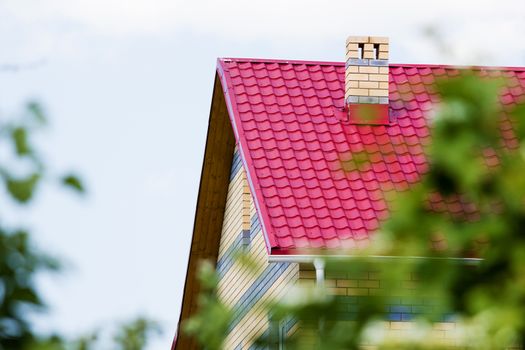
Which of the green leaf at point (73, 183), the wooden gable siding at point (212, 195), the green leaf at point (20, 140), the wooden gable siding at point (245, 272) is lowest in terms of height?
the green leaf at point (73, 183)

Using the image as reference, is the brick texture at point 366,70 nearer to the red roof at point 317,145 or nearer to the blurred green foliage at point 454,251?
the red roof at point 317,145

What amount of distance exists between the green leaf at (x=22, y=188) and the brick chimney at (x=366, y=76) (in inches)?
483

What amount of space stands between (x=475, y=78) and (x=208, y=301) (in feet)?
2.28

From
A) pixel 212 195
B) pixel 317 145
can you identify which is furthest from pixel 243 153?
pixel 212 195

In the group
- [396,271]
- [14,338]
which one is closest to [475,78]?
[396,271]

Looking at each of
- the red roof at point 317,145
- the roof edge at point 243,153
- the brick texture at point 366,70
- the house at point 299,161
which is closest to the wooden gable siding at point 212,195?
the house at point 299,161

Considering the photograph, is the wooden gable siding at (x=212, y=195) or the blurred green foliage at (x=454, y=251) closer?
the blurred green foliage at (x=454, y=251)

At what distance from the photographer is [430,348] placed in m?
2.69

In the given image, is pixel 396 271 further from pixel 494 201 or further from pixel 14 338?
pixel 14 338

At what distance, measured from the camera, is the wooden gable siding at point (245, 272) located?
568 inches

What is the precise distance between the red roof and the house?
0.01 m

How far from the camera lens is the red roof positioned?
13.3 metres

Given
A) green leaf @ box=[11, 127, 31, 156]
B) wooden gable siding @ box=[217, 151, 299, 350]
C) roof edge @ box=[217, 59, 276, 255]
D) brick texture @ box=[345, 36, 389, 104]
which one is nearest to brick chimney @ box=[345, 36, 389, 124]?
brick texture @ box=[345, 36, 389, 104]

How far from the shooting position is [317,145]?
48.0ft
